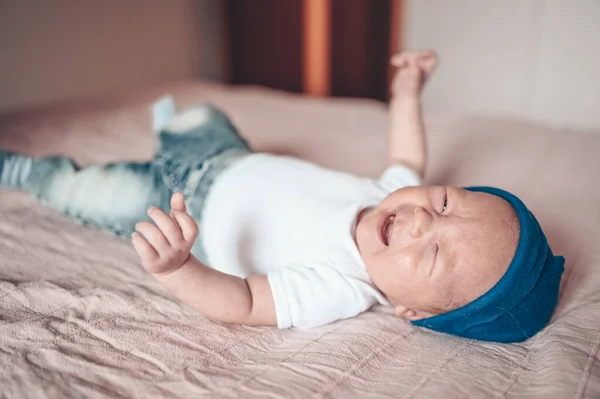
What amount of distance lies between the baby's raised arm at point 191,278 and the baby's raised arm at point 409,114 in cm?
51

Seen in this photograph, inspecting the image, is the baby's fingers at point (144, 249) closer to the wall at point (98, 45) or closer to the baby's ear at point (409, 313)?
the baby's ear at point (409, 313)

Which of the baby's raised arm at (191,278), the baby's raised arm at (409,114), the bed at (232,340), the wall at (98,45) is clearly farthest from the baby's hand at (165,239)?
the wall at (98,45)

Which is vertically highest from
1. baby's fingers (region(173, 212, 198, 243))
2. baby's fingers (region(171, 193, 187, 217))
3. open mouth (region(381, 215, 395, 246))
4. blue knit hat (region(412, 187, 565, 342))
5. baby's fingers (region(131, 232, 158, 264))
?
baby's fingers (region(171, 193, 187, 217))

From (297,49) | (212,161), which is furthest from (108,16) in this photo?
(212,161)

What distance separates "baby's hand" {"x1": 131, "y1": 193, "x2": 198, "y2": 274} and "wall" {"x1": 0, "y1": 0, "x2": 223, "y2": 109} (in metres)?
1.70

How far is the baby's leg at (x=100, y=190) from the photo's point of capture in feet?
3.87

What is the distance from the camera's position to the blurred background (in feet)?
7.34

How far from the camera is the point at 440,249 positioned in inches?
33.3

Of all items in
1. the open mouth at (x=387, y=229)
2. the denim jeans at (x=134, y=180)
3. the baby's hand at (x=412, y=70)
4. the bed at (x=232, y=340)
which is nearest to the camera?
the bed at (x=232, y=340)

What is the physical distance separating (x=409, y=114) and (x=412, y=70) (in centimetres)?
11

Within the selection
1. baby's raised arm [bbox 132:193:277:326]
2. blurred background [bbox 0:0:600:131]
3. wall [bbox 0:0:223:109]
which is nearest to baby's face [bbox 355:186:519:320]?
baby's raised arm [bbox 132:193:277:326]

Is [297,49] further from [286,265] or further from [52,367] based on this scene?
[52,367]

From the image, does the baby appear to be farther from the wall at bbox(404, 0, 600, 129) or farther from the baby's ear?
the wall at bbox(404, 0, 600, 129)

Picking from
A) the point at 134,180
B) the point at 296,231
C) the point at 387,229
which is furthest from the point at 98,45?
the point at 387,229
